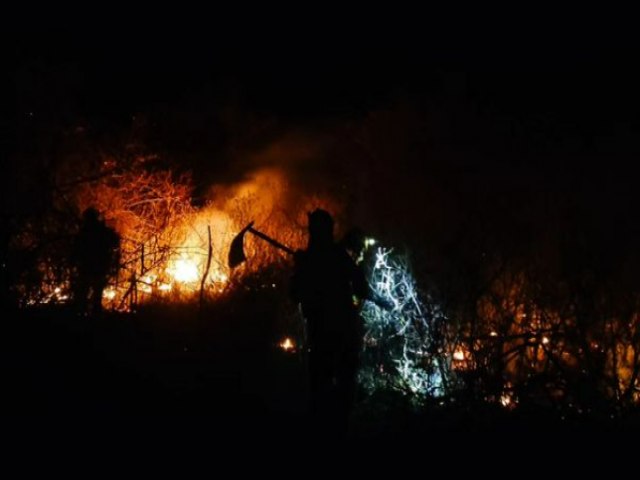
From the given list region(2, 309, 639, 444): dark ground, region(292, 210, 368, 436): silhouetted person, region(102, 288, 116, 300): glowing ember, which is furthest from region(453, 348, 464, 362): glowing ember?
region(102, 288, 116, 300): glowing ember

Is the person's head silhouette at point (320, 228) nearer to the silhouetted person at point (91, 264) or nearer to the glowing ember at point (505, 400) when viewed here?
the glowing ember at point (505, 400)

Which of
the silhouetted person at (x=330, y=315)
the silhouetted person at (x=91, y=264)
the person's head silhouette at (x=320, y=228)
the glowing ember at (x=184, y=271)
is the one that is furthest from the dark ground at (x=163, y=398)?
the glowing ember at (x=184, y=271)

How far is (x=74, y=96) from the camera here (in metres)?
15.9

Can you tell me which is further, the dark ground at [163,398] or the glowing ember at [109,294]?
the glowing ember at [109,294]

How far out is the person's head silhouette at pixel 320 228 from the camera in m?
5.48

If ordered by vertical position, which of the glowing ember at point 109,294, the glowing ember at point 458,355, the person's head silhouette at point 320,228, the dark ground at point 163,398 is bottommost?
the dark ground at point 163,398

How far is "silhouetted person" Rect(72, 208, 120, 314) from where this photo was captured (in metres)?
9.03

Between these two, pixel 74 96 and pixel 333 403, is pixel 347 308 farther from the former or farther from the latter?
pixel 74 96

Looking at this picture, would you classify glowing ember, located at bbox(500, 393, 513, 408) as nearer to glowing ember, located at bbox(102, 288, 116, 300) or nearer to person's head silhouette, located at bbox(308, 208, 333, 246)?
person's head silhouette, located at bbox(308, 208, 333, 246)

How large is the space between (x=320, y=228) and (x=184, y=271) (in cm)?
808

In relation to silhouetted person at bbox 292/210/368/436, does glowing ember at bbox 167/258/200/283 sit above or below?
above

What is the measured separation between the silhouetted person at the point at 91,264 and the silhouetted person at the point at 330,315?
4107mm

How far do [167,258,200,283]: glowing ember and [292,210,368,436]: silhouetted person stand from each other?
22.7 feet

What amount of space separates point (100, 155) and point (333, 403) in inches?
560
